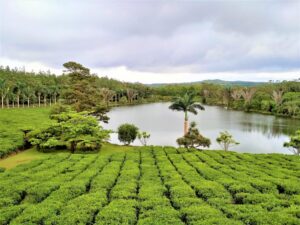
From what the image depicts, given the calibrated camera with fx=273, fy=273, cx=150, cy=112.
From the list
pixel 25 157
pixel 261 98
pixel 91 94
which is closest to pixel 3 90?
pixel 91 94

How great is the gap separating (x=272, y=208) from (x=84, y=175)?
27.1 feet

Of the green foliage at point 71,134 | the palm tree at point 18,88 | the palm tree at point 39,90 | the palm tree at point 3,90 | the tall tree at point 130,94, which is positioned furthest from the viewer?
the tall tree at point 130,94

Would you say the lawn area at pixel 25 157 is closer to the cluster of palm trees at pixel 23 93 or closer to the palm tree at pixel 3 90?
the palm tree at pixel 3 90

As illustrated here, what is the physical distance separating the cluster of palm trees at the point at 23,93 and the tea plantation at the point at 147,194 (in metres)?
55.0

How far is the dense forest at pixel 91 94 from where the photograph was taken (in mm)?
34906

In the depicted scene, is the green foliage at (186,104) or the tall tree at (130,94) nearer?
the green foliage at (186,104)

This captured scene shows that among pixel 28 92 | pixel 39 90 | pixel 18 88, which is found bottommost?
pixel 28 92

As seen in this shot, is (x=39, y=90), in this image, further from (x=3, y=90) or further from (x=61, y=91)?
(x=3, y=90)

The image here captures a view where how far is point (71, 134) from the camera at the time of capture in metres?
23.6

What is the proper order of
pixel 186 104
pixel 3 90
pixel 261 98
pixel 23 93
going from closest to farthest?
pixel 186 104 → pixel 3 90 → pixel 23 93 → pixel 261 98

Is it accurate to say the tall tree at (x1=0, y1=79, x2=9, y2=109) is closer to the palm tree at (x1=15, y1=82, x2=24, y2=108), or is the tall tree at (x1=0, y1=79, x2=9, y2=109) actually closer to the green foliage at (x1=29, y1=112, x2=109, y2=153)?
the palm tree at (x1=15, y1=82, x2=24, y2=108)

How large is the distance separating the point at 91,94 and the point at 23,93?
44.0 m

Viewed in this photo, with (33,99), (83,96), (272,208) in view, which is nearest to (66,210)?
(272,208)

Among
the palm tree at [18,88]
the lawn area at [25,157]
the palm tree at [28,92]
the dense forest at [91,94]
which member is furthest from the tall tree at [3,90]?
the lawn area at [25,157]
